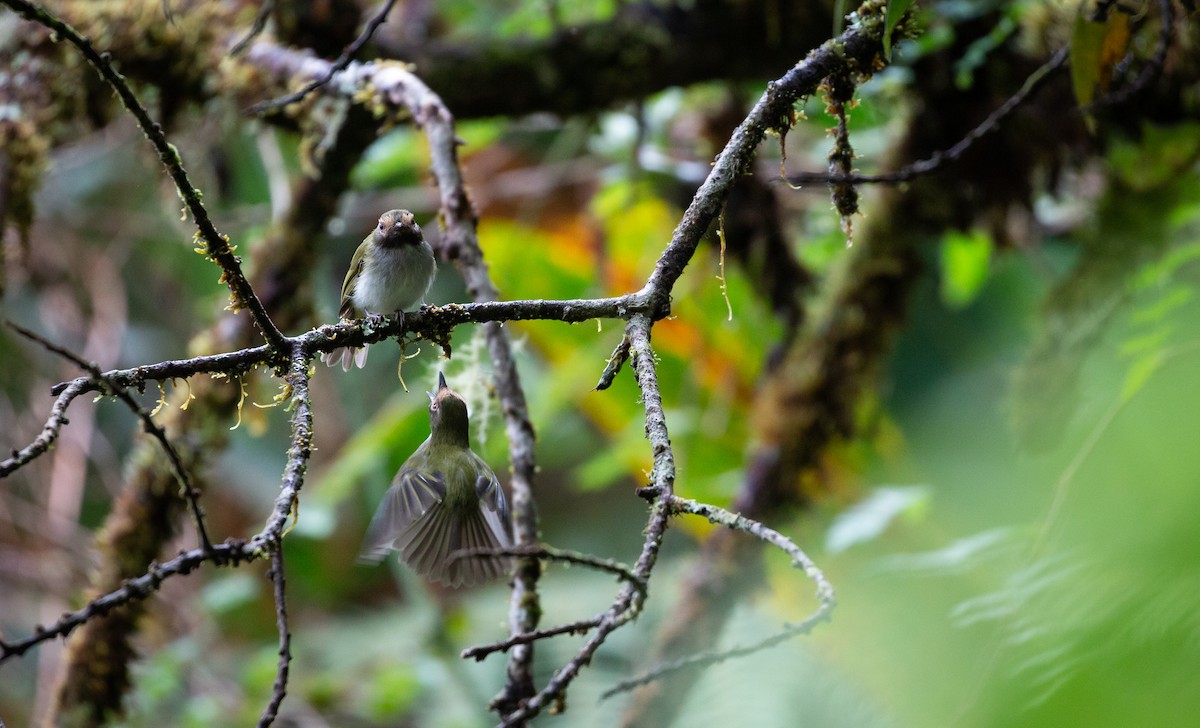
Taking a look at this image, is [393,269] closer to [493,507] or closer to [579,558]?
[493,507]

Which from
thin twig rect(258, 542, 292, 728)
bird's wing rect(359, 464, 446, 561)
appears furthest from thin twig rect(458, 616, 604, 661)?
bird's wing rect(359, 464, 446, 561)

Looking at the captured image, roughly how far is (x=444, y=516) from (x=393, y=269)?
19.6 inches

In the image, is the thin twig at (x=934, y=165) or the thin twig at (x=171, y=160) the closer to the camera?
the thin twig at (x=171, y=160)

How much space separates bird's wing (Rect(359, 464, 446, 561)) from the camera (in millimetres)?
1645

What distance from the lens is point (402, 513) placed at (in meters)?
1.68

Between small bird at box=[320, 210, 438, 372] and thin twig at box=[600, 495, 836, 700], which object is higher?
small bird at box=[320, 210, 438, 372]

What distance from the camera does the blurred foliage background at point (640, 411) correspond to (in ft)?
5.01

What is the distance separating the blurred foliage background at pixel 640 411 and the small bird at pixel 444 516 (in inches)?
6.5

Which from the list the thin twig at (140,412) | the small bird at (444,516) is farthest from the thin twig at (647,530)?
the small bird at (444,516)

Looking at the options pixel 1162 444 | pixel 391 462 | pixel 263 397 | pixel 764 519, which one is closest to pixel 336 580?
pixel 391 462

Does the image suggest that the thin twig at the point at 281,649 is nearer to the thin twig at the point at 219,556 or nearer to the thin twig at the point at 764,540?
the thin twig at the point at 219,556

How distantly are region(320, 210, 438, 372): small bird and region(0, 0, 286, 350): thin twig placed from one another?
0.60 metres

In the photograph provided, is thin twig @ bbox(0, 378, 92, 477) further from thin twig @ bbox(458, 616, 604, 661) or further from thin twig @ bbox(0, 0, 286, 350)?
thin twig @ bbox(458, 616, 604, 661)

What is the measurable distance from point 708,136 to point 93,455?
414 centimetres
